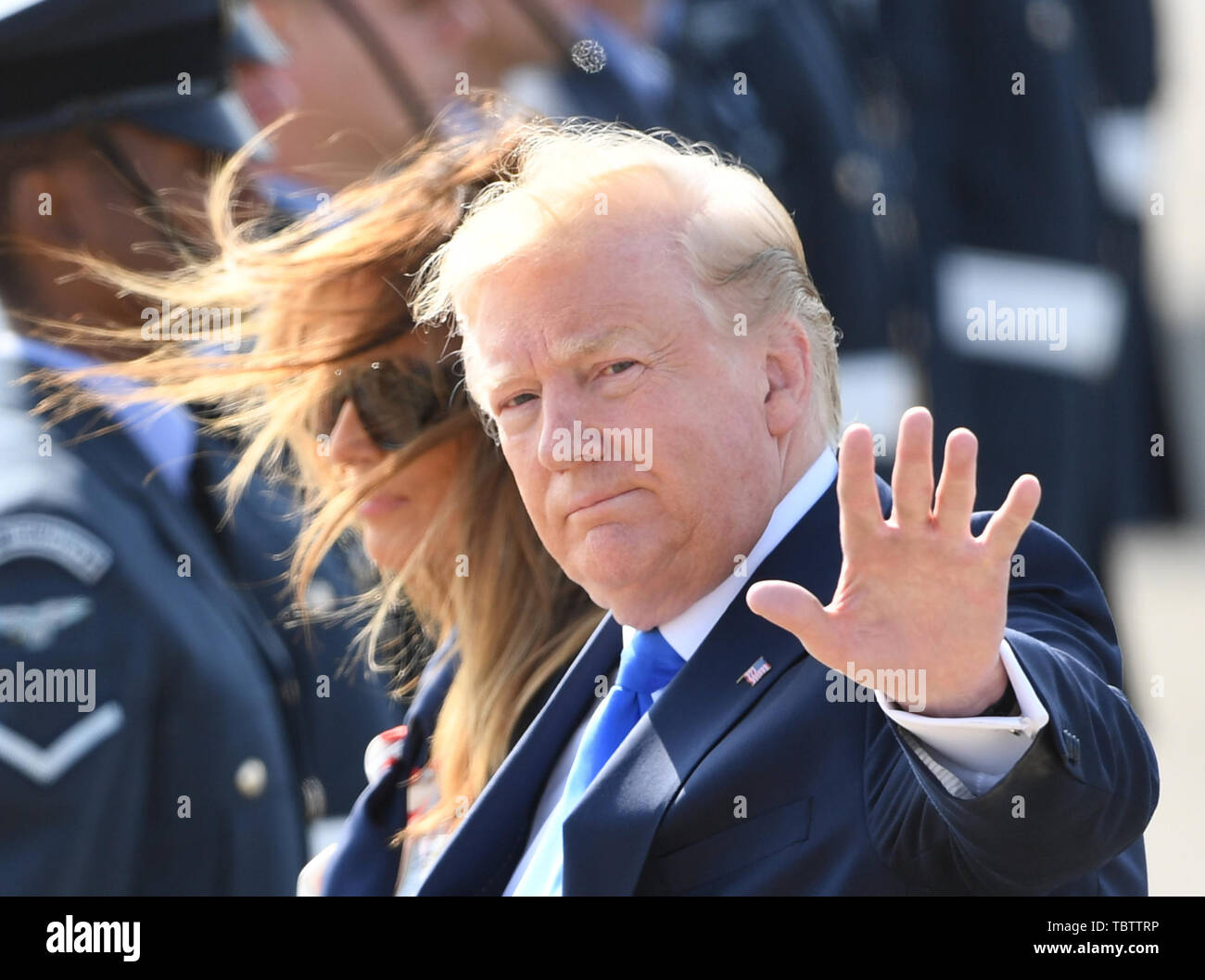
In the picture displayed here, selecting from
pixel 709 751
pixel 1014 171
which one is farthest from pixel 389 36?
pixel 709 751

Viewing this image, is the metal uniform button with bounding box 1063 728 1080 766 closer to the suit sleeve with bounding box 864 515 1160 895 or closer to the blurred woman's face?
the suit sleeve with bounding box 864 515 1160 895

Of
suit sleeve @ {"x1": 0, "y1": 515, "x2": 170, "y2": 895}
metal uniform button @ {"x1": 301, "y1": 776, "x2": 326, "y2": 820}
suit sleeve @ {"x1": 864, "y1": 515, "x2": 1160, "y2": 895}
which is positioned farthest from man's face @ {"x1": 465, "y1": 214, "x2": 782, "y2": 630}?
metal uniform button @ {"x1": 301, "y1": 776, "x2": 326, "y2": 820}

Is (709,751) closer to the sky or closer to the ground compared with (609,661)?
closer to the ground

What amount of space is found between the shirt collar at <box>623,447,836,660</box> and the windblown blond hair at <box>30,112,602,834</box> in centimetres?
29

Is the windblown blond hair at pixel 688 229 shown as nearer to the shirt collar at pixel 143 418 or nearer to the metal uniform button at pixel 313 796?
the shirt collar at pixel 143 418

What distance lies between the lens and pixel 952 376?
400cm

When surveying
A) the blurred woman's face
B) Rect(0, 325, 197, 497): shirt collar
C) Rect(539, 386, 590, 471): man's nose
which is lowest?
Rect(539, 386, 590, 471): man's nose

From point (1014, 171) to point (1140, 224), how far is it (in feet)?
1.70

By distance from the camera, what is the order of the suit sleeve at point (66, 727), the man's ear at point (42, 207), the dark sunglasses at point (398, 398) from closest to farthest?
1. the dark sunglasses at point (398, 398)
2. the suit sleeve at point (66, 727)
3. the man's ear at point (42, 207)

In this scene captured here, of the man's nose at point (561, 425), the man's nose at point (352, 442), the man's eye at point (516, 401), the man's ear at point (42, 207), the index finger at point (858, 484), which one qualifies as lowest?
the index finger at point (858, 484)

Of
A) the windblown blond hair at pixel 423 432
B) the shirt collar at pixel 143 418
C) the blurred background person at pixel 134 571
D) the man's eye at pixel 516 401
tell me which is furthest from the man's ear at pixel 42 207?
the man's eye at pixel 516 401

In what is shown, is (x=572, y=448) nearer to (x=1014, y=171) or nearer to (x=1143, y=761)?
(x=1143, y=761)

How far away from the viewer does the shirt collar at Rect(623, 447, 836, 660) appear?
1.53 m

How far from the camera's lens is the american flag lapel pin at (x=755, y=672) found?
4.77 ft
